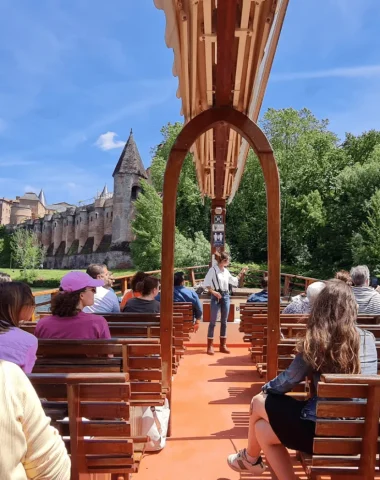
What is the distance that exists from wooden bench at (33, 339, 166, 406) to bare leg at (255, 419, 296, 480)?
2.51 feet

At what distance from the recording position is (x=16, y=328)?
6.53ft

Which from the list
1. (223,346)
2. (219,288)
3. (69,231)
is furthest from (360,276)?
(69,231)

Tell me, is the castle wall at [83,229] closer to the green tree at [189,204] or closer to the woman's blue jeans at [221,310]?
the green tree at [189,204]

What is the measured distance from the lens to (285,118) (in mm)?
36219

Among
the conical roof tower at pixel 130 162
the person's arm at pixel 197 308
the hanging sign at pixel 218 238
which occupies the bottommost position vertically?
the person's arm at pixel 197 308

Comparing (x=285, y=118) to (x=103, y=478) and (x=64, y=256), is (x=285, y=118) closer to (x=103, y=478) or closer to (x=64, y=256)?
(x=103, y=478)

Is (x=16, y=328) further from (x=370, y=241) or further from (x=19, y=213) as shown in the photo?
(x=19, y=213)

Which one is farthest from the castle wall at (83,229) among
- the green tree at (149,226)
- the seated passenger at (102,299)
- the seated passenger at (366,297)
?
the seated passenger at (366,297)

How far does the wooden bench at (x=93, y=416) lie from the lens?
1.83m

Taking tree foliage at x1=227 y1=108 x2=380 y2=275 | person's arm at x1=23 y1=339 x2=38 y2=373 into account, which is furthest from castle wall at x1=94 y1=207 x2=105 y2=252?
person's arm at x1=23 y1=339 x2=38 y2=373

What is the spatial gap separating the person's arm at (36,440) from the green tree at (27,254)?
5439 cm

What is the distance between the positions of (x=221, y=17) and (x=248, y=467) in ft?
8.06

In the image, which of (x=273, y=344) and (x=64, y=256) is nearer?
(x=273, y=344)

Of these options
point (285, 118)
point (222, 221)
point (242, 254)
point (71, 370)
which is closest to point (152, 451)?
point (71, 370)
